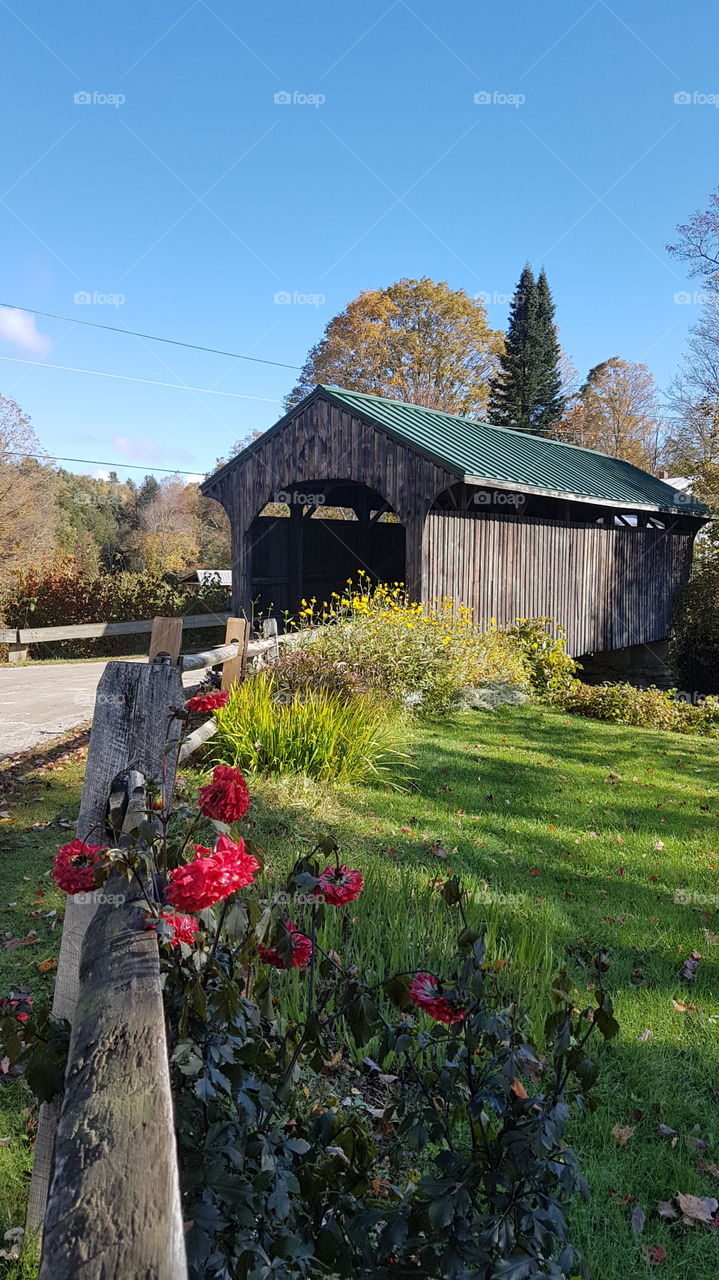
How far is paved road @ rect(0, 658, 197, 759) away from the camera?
7.45 meters

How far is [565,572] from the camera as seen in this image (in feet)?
51.9

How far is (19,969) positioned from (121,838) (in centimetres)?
208

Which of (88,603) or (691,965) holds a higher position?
(88,603)

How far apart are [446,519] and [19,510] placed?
34.2 feet

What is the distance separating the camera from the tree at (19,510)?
16953 millimetres

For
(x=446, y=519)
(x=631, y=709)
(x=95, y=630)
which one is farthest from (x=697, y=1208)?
(x=95, y=630)

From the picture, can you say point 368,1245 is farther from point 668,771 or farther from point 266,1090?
point 668,771

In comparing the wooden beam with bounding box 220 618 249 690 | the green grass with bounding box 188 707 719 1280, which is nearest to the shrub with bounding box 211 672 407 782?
the wooden beam with bounding box 220 618 249 690

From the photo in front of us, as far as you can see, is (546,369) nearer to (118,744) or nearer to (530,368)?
(530,368)
